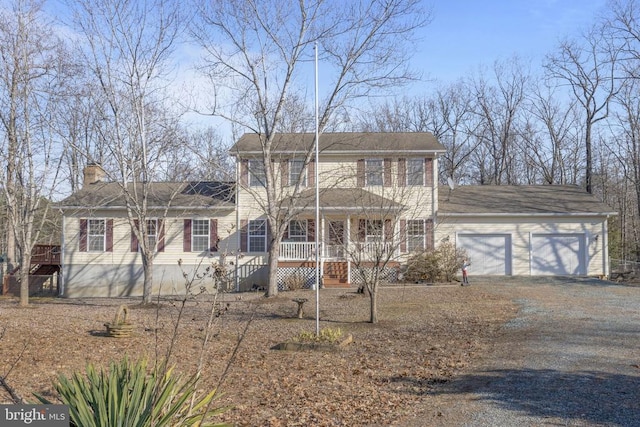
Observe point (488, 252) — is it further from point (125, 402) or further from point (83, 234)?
point (125, 402)

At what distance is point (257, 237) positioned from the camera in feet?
82.5

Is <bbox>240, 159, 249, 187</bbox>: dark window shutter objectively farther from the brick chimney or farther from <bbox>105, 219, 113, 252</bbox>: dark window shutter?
the brick chimney

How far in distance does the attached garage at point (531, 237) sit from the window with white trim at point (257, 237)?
736 cm

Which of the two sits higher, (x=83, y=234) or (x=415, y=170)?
(x=415, y=170)

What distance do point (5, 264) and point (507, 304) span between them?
21152 mm

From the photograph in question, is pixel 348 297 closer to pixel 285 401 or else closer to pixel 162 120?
pixel 162 120

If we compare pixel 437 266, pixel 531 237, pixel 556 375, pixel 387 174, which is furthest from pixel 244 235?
pixel 556 375

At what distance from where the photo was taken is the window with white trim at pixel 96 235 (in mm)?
25633

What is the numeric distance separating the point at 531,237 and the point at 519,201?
7.14 ft

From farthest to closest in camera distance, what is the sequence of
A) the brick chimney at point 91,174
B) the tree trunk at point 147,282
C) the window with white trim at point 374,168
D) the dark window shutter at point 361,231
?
1. the brick chimney at point 91,174
2. the window with white trim at point 374,168
3. the tree trunk at point 147,282
4. the dark window shutter at point 361,231

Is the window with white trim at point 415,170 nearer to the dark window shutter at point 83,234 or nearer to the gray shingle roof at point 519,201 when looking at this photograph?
the gray shingle roof at point 519,201

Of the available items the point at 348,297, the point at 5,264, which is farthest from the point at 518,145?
the point at 5,264

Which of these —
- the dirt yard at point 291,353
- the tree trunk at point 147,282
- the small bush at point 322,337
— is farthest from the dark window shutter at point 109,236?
the small bush at point 322,337

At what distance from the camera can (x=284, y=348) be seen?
11.8m
